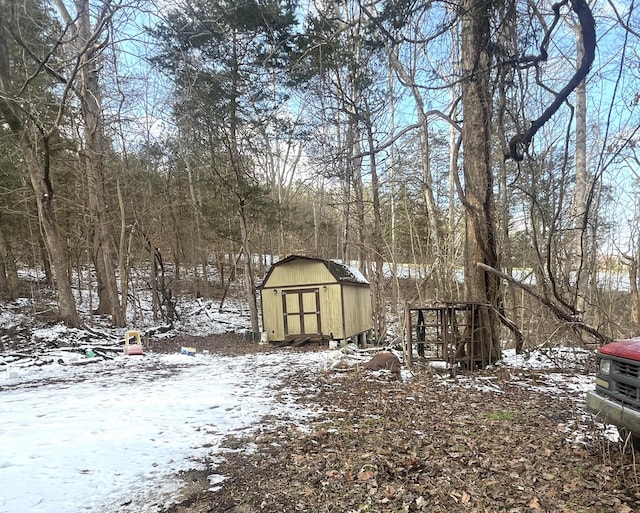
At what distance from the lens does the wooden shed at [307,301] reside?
14562mm

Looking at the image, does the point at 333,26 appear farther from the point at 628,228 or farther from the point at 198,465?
the point at 628,228

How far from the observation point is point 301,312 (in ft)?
49.1

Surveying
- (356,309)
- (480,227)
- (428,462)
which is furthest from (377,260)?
(428,462)

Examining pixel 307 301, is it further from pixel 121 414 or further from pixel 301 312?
pixel 121 414

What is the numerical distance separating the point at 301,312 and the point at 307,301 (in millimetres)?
469

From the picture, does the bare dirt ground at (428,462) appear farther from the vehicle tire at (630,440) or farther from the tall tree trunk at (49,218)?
the tall tree trunk at (49,218)

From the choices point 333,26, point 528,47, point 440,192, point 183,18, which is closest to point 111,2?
point 183,18

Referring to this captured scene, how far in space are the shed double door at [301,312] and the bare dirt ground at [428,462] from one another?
29.6ft

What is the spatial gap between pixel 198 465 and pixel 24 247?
2058cm

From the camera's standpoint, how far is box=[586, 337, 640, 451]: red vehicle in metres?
3.08

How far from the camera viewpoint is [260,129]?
49.2 ft

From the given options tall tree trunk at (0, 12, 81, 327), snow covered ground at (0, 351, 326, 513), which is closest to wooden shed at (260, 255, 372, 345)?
snow covered ground at (0, 351, 326, 513)

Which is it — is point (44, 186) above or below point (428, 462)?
above

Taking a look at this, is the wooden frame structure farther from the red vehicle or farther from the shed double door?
the shed double door
